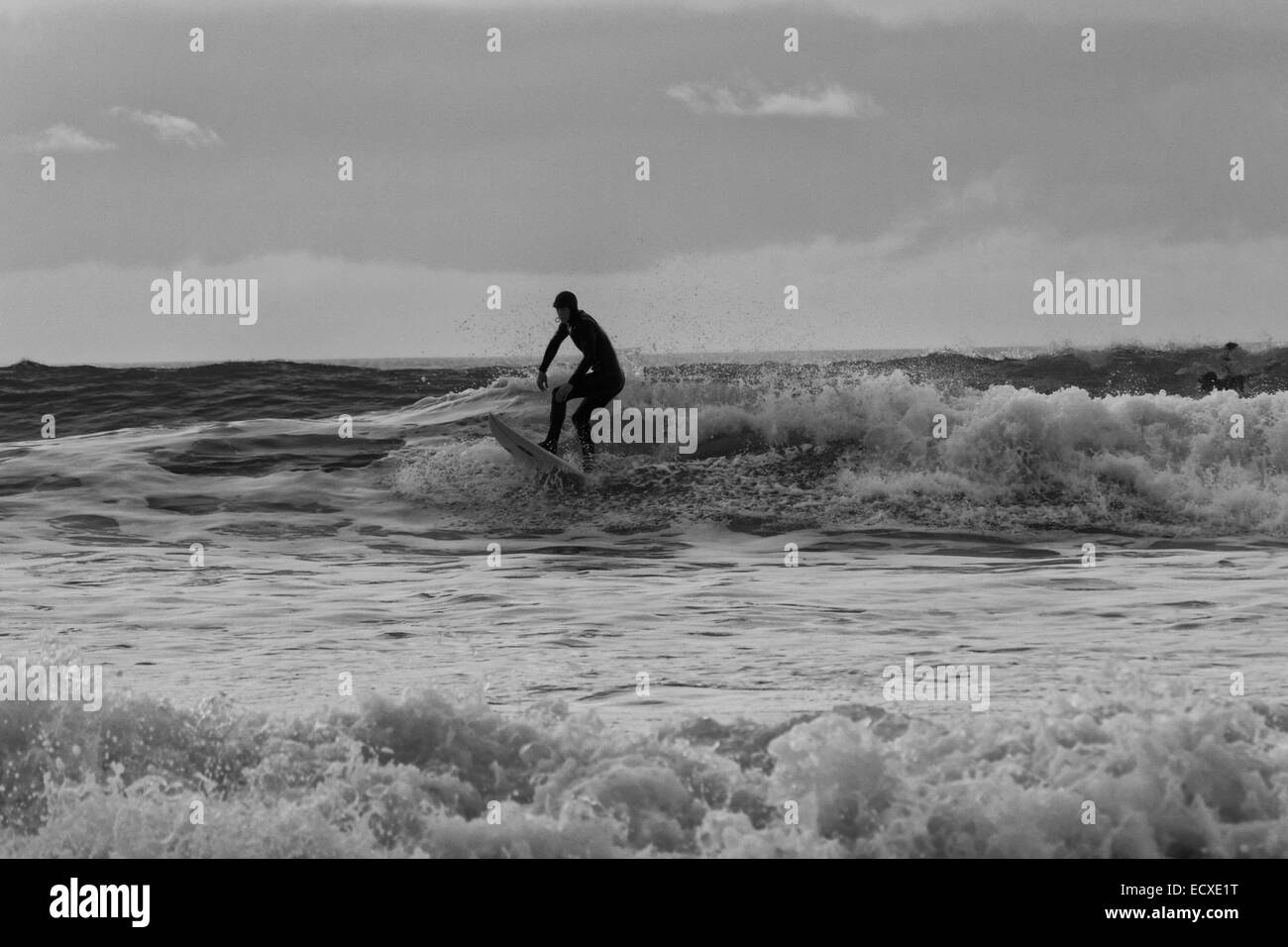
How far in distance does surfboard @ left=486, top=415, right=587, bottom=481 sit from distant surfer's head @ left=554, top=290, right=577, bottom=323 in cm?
152

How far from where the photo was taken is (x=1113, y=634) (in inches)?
296

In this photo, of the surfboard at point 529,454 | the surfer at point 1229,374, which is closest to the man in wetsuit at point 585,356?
the surfboard at point 529,454

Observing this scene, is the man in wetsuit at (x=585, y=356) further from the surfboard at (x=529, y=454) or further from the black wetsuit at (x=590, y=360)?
the surfboard at (x=529, y=454)

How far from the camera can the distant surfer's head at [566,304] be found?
1348cm

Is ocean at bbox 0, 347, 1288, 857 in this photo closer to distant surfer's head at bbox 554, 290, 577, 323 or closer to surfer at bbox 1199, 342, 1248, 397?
distant surfer's head at bbox 554, 290, 577, 323

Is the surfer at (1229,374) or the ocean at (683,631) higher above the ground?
the surfer at (1229,374)

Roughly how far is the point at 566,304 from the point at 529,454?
6.17 feet

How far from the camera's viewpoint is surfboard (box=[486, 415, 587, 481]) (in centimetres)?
1440

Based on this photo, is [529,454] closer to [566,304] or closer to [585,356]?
[585,356]

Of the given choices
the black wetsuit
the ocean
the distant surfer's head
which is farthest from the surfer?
the distant surfer's head

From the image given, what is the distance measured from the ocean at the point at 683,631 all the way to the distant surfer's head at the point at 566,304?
6.24 feet
